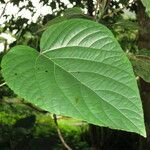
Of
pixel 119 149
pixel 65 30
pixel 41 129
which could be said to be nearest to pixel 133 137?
pixel 119 149

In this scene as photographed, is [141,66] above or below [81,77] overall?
below

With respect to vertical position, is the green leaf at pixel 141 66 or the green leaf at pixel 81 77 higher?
the green leaf at pixel 81 77

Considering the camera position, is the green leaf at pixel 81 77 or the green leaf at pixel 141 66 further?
the green leaf at pixel 141 66

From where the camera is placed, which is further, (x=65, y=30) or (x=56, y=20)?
(x=56, y=20)

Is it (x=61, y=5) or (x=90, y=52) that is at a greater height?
(x=90, y=52)

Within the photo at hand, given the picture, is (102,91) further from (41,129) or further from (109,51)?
(41,129)

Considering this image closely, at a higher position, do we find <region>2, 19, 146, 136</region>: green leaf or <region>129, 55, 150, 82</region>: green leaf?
<region>2, 19, 146, 136</region>: green leaf

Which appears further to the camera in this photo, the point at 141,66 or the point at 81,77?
the point at 141,66

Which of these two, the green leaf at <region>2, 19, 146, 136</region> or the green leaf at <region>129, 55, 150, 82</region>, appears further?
the green leaf at <region>129, 55, 150, 82</region>
